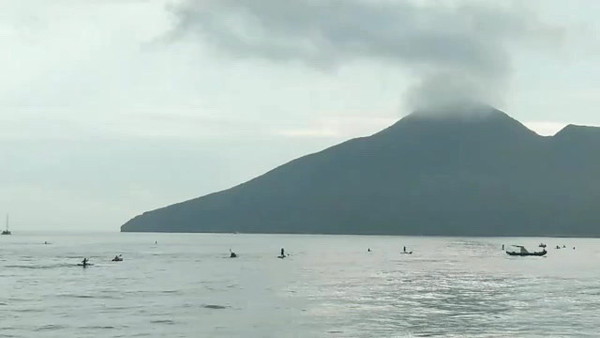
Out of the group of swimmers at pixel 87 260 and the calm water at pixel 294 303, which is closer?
the calm water at pixel 294 303

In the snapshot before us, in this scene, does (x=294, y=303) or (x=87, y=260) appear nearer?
(x=294, y=303)

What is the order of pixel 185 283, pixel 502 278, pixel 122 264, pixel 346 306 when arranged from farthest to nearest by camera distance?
pixel 122 264, pixel 502 278, pixel 185 283, pixel 346 306

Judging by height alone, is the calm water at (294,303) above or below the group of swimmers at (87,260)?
below

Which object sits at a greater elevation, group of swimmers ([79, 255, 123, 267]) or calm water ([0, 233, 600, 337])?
group of swimmers ([79, 255, 123, 267])

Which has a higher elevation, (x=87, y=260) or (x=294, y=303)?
(x=87, y=260)

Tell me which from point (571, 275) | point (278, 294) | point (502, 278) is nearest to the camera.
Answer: point (278, 294)

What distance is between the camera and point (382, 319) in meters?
65.0

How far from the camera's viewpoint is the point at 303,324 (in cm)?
6288

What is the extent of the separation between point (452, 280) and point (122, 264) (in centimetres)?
6653

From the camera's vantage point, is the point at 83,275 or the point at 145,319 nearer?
the point at 145,319

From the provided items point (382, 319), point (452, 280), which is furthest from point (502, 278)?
point (382, 319)

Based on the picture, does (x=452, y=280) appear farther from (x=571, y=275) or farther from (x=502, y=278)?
(x=571, y=275)

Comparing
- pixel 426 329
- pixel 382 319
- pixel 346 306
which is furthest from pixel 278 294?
pixel 426 329

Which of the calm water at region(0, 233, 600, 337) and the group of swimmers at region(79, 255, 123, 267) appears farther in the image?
the group of swimmers at region(79, 255, 123, 267)
